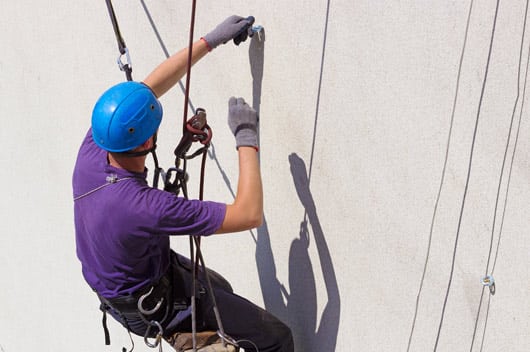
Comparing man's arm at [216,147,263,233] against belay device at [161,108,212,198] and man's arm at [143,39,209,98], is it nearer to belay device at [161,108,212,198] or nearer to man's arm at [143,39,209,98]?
belay device at [161,108,212,198]

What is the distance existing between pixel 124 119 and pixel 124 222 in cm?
26

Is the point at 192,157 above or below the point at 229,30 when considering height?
below

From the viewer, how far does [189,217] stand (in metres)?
2.03

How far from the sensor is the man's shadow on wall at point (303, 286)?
8.20 feet

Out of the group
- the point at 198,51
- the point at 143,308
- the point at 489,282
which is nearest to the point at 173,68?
the point at 198,51

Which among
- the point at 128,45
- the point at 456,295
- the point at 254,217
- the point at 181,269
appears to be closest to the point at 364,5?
the point at 254,217

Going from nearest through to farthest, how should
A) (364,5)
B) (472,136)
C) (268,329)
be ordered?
(472,136), (364,5), (268,329)

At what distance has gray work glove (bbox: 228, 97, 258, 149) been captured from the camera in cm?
221

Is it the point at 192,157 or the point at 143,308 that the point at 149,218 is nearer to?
the point at 192,157

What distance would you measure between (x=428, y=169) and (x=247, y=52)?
0.75 m

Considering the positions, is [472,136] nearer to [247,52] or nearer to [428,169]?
[428,169]

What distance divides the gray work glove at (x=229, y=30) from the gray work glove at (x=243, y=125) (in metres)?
0.25

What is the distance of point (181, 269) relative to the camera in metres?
2.46

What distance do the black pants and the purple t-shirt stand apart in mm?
119
